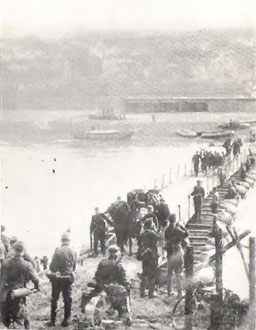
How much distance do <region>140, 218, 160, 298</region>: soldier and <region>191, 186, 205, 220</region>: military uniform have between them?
0.41m

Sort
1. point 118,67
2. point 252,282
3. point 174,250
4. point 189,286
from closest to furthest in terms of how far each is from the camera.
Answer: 1. point 252,282
2. point 189,286
3. point 174,250
4. point 118,67

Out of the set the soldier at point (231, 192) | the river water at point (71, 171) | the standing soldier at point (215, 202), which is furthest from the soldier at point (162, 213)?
the soldier at point (231, 192)

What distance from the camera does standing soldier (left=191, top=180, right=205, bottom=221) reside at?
5676 millimetres

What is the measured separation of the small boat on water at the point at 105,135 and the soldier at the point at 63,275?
997 millimetres

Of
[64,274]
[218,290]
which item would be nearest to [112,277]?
[64,274]

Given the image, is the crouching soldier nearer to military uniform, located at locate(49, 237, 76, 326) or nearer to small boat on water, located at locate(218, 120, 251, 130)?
military uniform, located at locate(49, 237, 76, 326)

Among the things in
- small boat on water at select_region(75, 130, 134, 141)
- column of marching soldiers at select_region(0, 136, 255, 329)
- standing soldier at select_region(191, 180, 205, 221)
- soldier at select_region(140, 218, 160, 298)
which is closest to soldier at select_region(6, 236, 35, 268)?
column of marching soldiers at select_region(0, 136, 255, 329)

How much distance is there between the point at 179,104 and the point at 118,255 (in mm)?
1394

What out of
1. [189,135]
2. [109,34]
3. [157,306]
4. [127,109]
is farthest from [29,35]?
[157,306]

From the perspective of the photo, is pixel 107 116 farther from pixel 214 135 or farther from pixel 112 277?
pixel 112 277

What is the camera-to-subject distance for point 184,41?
573cm

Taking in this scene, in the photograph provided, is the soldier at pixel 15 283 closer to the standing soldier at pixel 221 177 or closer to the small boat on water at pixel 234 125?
the standing soldier at pixel 221 177


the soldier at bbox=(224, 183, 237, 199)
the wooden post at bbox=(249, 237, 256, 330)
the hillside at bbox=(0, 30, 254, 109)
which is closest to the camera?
the wooden post at bbox=(249, 237, 256, 330)

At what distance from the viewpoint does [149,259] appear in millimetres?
5504
